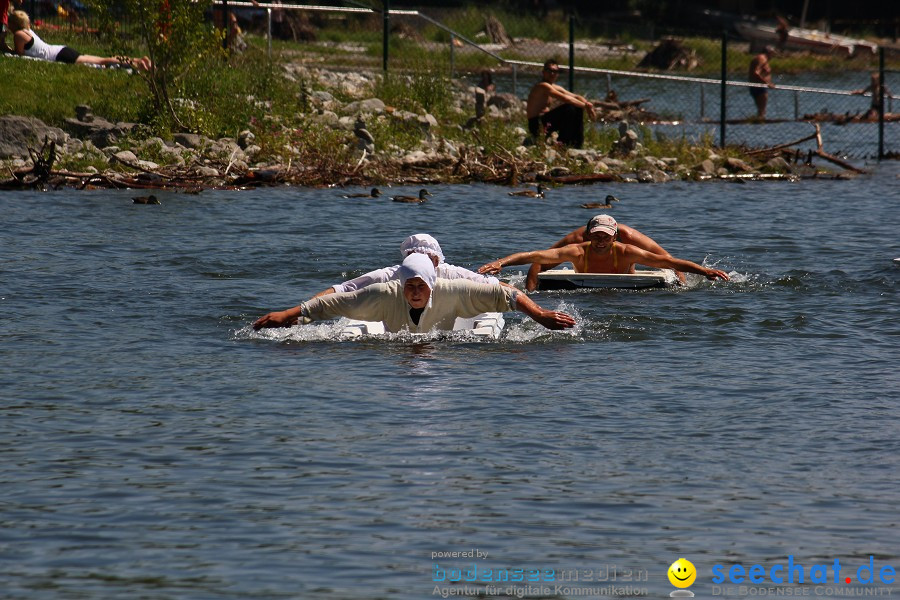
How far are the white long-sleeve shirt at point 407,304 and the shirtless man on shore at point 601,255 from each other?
8.20 ft

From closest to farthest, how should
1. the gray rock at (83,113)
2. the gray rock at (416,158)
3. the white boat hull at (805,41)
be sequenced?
1. the gray rock at (83,113)
2. the gray rock at (416,158)
3. the white boat hull at (805,41)

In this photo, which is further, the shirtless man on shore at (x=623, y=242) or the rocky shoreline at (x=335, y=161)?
the rocky shoreline at (x=335, y=161)

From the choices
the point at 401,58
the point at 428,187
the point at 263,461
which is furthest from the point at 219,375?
the point at 401,58

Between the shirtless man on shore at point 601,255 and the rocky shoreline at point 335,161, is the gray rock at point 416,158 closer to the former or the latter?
the rocky shoreline at point 335,161

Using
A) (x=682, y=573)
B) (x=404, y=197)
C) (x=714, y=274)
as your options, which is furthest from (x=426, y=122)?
(x=682, y=573)

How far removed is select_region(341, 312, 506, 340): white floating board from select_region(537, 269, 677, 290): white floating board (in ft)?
7.08

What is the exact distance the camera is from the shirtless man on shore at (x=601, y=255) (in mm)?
14867

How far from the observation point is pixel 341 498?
26.4 feet

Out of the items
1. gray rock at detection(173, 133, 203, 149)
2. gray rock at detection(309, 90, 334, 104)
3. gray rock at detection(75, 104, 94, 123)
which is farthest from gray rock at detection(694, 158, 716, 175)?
gray rock at detection(75, 104, 94, 123)

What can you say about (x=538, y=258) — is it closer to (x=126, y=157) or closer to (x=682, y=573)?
(x=682, y=573)

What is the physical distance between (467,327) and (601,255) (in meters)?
3.02

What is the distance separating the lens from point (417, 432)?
9.38m

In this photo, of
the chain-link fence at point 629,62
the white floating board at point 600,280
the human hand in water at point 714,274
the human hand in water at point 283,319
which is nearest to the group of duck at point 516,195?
the white floating board at point 600,280

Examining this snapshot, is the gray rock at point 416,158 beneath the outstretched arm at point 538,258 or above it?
above
